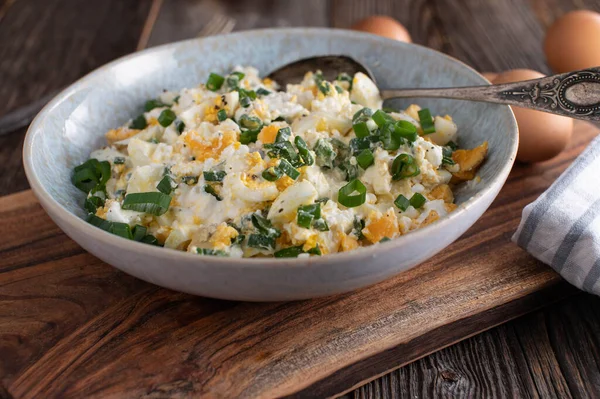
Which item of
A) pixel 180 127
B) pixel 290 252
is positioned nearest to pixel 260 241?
pixel 290 252

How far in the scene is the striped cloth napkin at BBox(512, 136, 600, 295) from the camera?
2658 mm

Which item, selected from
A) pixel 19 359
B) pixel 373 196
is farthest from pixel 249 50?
pixel 19 359

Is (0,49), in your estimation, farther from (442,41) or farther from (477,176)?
(477,176)

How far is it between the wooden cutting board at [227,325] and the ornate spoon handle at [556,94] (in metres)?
0.64

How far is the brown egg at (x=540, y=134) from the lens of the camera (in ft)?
11.2

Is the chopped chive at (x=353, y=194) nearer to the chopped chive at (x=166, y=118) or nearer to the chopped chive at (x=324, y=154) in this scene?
the chopped chive at (x=324, y=154)

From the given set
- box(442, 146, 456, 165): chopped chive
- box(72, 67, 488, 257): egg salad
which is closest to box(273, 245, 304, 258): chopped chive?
box(72, 67, 488, 257): egg salad

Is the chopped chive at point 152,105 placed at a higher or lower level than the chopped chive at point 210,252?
lower

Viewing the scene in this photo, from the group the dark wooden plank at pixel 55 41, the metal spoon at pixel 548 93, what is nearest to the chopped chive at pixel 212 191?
the metal spoon at pixel 548 93

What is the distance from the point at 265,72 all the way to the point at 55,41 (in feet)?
8.49

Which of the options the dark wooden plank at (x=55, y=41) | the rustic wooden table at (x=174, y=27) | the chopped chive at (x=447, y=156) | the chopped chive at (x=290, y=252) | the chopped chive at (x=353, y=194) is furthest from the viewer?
the rustic wooden table at (x=174, y=27)

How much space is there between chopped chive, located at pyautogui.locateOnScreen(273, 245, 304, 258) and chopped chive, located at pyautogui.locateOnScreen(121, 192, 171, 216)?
0.53 m

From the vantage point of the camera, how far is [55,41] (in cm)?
548

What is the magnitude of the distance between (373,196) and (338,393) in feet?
Result: 2.68
